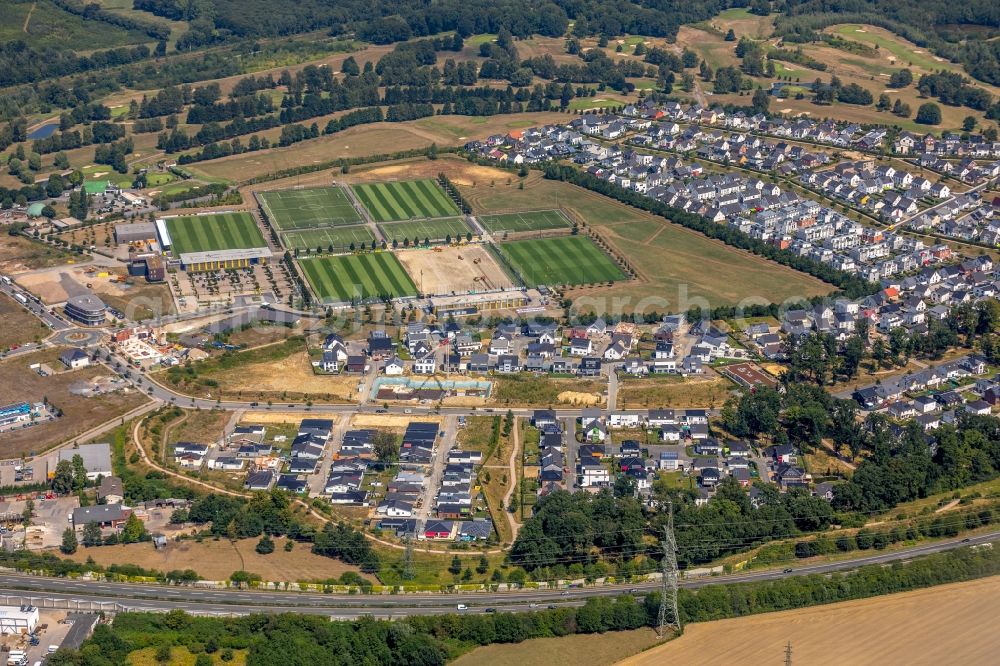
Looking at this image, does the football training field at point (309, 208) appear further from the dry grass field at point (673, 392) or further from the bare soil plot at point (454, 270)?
the dry grass field at point (673, 392)

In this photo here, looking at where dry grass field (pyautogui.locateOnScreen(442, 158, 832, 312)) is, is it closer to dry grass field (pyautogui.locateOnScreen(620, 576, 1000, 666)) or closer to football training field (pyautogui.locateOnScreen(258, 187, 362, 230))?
football training field (pyautogui.locateOnScreen(258, 187, 362, 230))

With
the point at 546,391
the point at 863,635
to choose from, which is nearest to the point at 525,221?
the point at 546,391

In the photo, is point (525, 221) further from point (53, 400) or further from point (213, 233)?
point (53, 400)

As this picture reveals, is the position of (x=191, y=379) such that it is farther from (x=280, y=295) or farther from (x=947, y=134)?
(x=947, y=134)

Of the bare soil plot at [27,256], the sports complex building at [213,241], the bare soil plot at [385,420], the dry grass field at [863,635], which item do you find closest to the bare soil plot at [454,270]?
the sports complex building at [213,241]

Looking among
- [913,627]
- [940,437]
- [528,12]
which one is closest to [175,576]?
[913,627]

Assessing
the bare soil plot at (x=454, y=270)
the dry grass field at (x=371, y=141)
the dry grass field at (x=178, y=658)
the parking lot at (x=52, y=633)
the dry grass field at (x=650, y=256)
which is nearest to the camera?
the dry grass field at (x=178, y=658)

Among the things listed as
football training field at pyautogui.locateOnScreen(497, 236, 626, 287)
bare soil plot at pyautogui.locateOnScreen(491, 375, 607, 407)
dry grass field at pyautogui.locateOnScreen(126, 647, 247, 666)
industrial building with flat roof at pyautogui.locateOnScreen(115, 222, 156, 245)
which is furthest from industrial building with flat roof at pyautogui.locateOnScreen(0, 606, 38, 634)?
industrial building with flat roof at pyautogui.locateOnScreen(115, 222, 156, 245)
